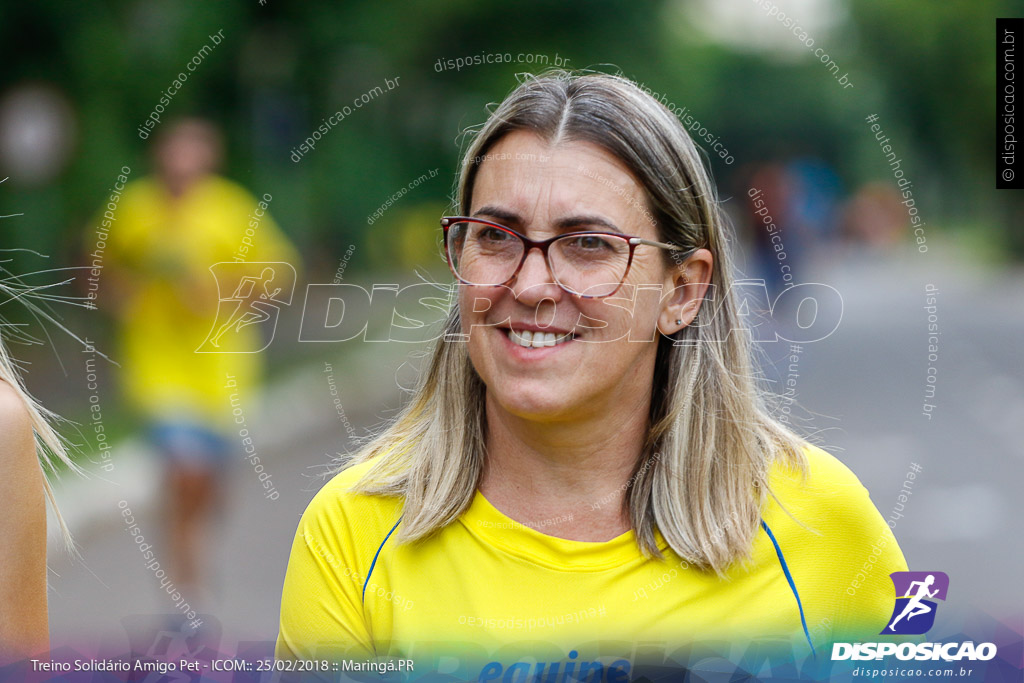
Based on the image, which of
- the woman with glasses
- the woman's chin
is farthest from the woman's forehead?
the woman's chin

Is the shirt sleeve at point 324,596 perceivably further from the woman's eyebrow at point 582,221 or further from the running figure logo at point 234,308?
the running figure logo at point 234,308

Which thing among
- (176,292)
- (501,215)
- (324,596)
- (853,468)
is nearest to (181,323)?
(176,292)

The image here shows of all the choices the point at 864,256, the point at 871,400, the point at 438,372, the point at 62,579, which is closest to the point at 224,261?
the point at 62,579

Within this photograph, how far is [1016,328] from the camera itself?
23484 millimetres

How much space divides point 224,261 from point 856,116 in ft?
108

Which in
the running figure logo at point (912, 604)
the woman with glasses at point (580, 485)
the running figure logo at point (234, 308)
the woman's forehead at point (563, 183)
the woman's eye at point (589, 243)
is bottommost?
the running figure logo at point (912, 604)

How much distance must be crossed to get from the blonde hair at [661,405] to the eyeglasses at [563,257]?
0.47ft

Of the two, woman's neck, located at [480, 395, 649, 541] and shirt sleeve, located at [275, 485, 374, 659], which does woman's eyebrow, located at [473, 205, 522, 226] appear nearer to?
woman's neck, located at [480, 395, 649, 541]

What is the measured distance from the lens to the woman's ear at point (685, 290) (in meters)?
2.24

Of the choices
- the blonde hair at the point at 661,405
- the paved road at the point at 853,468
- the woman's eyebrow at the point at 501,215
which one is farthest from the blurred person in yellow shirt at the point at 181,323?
the woman's eyebrow at the point at 501,215

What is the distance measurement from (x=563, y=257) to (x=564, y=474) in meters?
0.43

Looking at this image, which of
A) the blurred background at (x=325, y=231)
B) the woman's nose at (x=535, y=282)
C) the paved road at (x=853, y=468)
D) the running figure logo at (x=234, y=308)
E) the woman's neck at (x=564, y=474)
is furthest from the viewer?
the blurred background at (x=325, y=231)

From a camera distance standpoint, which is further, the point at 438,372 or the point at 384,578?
the point at 438,372

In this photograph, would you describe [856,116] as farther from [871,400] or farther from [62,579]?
[62,579]
